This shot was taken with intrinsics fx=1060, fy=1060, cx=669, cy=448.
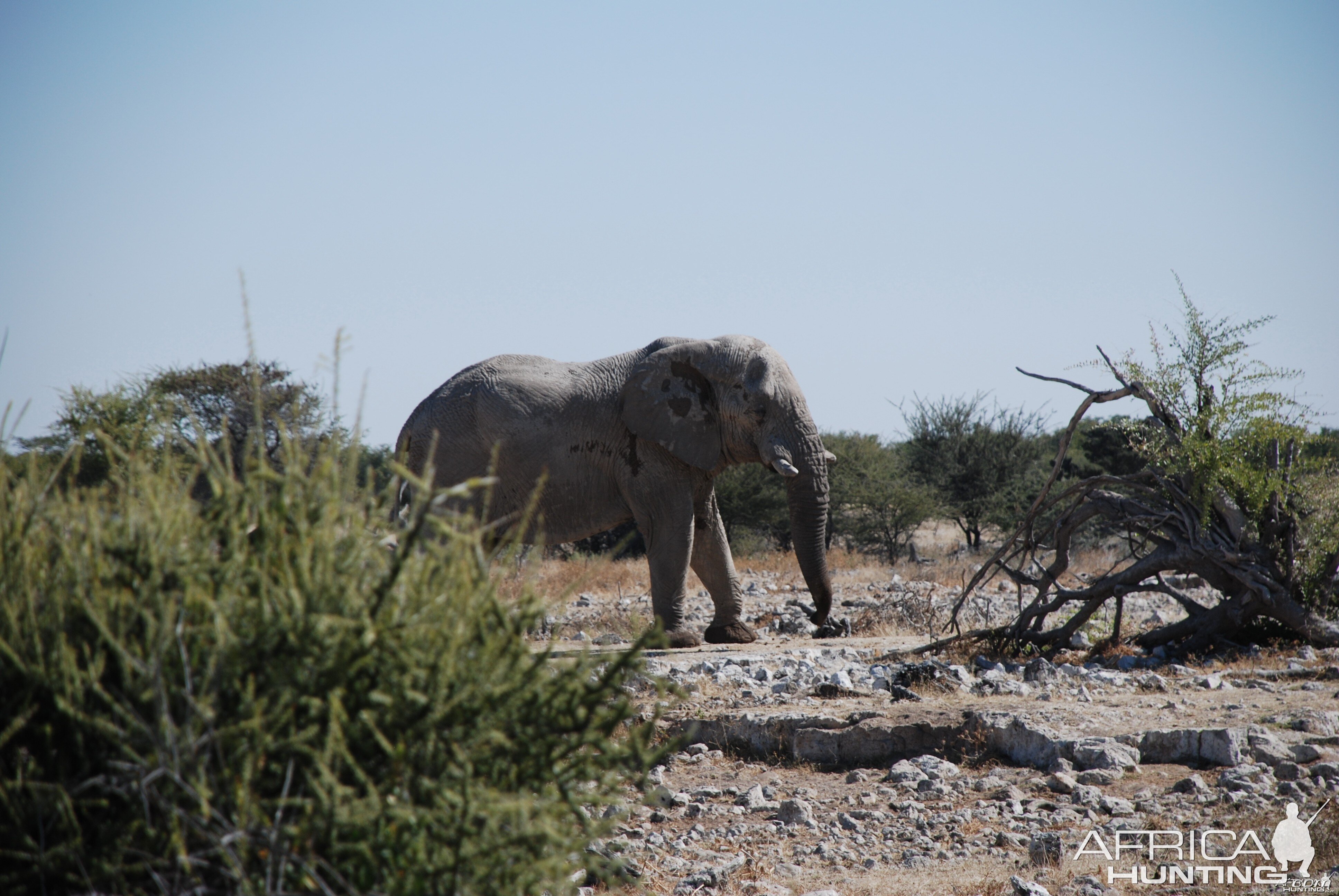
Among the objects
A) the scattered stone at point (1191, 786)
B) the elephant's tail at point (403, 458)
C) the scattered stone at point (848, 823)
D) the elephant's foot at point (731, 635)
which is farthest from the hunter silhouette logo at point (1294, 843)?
the elephant's foot at point (731, 635)

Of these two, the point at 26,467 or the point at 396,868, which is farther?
the point at 26,467

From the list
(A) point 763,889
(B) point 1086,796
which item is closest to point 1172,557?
(B) point 1086,796

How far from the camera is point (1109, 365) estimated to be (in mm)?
8750

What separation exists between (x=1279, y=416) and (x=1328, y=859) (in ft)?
15.8

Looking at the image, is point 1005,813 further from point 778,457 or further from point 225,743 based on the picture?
point 778,457

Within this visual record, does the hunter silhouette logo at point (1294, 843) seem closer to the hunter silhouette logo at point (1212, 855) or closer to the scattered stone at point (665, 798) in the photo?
the hunter silhouette logo at point (1212, 855)

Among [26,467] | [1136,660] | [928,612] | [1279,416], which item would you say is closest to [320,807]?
[26,467]

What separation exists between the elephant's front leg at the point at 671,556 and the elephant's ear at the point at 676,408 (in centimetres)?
52

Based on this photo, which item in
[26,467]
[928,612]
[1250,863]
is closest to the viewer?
[26,467]

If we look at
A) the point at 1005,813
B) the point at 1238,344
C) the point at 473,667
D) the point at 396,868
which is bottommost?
the point at 1005,813

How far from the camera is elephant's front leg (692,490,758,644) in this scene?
1130 centimetres

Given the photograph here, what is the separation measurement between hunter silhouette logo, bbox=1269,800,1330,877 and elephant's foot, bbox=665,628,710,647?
6460 mm

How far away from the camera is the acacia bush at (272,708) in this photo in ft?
7.86

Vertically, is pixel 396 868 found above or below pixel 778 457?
below
